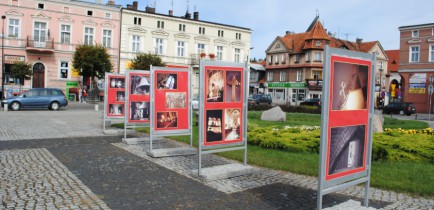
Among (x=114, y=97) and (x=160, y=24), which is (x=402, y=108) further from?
(x=114, y=97)

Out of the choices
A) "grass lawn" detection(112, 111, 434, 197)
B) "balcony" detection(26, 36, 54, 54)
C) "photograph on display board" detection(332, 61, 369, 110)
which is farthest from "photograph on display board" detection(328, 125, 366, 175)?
"balcony" detection(26, 36, 54, 54)

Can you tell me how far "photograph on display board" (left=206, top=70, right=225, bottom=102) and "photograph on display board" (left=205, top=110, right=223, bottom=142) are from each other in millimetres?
270

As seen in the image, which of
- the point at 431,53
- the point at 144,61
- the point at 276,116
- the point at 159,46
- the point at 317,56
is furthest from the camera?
the point at 317,56

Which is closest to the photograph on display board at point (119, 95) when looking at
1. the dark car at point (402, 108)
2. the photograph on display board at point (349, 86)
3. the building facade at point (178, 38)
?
the photograph on display board at point (349, 86)

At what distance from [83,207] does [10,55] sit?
39212 mm

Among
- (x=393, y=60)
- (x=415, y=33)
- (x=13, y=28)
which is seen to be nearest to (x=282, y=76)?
(x=393, y=60)

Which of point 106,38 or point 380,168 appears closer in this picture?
point 380,168

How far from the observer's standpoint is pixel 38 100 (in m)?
27.8

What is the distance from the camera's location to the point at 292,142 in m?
10.3

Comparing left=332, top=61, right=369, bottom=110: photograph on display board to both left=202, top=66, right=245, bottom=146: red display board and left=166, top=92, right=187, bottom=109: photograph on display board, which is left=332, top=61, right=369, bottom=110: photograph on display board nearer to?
left=202, top=66, right=245, bottom=146: red display board

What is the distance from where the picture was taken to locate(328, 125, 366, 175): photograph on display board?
4621 millimetres

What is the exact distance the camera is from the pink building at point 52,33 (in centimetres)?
3859

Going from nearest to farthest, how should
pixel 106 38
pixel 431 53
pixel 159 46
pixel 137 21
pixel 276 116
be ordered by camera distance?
pixel 276 116 < pixel 106 38 < pixel 137 21 < pixel 431 53 < pixel 159 46

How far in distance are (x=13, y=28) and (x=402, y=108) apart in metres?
43.0
